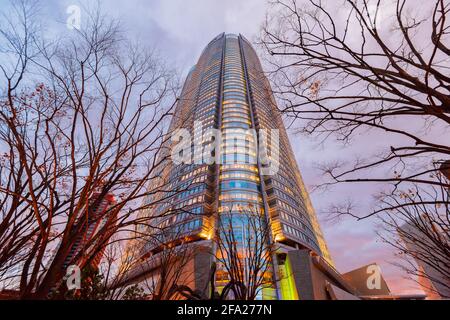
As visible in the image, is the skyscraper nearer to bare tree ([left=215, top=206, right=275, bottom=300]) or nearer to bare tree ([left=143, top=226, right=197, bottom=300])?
bare tree ([left=143, top=226, right=197, bottom=300])

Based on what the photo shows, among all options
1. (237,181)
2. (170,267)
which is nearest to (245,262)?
(170,267)

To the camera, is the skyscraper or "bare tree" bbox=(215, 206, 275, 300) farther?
the skyscraper

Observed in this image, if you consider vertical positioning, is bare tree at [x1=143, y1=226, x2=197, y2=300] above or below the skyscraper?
below

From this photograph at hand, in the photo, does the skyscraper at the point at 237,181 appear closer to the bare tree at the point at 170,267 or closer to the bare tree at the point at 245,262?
the bare tree at the point at 170,267

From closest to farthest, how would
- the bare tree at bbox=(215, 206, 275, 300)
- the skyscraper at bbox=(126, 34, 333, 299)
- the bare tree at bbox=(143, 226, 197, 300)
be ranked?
the bare tree at bbox=(143, 226, 197, 300), the bare tree at bbox=(215, 206, 275, 300), the skyscraper at bbox=(126, 34, 333, 299)

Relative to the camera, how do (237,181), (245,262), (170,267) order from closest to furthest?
(245,262)
(170,267)
(237,181)

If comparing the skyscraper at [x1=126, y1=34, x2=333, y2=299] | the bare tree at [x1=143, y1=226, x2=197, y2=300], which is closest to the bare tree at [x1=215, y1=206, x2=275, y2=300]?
the bare tree at [x1=143, y1=226, x2=197, y2=300]

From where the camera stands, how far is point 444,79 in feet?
8.68

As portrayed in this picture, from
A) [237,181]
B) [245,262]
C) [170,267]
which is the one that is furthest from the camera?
[237,181]

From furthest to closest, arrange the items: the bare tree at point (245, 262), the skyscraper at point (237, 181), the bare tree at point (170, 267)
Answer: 1. the skyscraper at point (237, 181)
2. the bare tree at point (245, 262)
3. the bare tree at point (170, 267)

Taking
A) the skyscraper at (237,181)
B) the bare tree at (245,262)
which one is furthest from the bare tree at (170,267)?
the skyscraper at (237,181)

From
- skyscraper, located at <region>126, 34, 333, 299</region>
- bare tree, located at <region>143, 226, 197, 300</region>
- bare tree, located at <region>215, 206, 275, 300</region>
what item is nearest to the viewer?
bare tree, located at <region>143, 226, 197, 300</region>

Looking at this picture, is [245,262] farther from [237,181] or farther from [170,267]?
[237,181]
